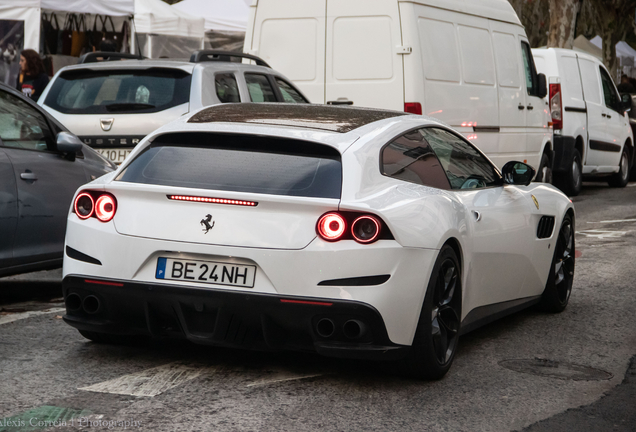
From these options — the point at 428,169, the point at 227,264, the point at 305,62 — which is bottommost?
the point at 227,264

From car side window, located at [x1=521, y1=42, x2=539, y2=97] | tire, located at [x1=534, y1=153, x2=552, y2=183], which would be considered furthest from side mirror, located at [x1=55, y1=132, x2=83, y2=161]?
tire, located at [x1=534, y1=153, x2=552, y2=183]

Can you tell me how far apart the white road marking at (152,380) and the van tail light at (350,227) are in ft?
3.27

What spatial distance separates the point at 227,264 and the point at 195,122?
97 cm

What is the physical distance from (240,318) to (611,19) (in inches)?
1372

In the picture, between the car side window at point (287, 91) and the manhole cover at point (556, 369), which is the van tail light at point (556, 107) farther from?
the manhole cover at point (556, 369)

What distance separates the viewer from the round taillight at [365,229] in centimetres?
459

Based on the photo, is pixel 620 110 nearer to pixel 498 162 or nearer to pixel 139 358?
pixel 498 162

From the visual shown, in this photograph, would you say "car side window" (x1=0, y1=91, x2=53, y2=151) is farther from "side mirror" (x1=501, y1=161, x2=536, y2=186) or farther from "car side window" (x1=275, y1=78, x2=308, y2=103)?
"car side window" (x1=275, y1=78, x2=308, y2=103)

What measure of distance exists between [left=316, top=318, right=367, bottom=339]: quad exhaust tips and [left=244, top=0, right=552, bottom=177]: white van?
20.8ft

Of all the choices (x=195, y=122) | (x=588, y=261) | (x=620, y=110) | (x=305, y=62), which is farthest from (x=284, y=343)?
(x=620, y=110)

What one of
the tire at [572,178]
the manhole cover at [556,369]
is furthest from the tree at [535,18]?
the manhole cover at [556,369]

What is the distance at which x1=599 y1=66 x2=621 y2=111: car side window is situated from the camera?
705 inches

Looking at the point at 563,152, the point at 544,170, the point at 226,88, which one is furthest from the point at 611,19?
the point at 226,88

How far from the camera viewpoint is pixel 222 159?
497cm
